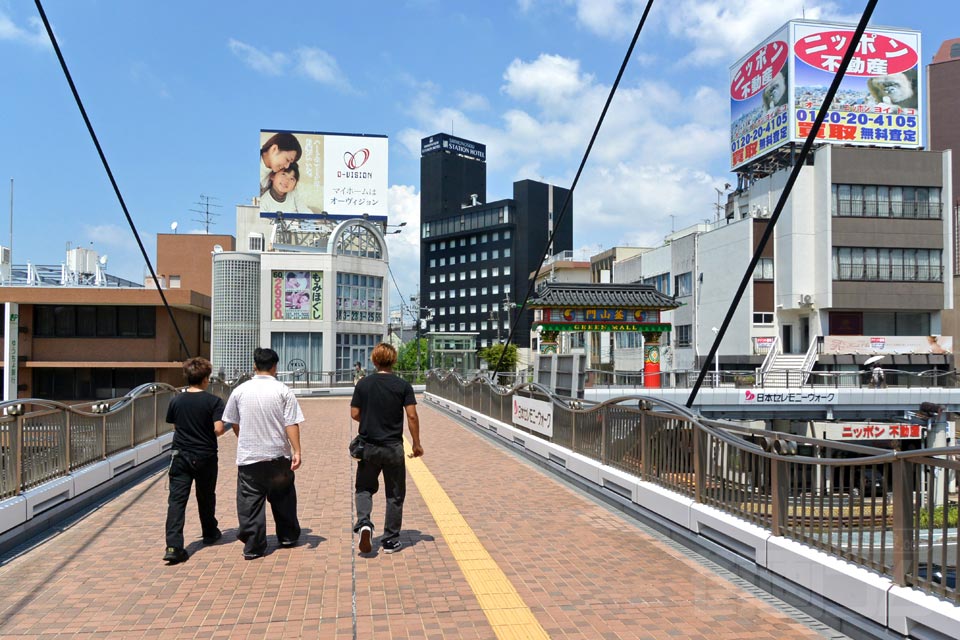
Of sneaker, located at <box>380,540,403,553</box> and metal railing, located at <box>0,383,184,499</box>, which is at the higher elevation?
metal railing, located at <box>0,383,184,499</box>

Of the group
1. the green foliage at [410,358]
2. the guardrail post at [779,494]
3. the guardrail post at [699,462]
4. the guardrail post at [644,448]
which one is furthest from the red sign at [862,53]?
the guardrail post at [779,494]

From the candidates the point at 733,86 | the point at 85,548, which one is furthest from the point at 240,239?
the point at 85,548

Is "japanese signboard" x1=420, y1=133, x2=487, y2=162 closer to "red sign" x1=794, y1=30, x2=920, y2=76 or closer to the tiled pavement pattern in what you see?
"red sign" x1=794, y1=30, x2=920, y2=76

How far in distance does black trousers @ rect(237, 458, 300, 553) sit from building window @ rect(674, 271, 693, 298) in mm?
45154

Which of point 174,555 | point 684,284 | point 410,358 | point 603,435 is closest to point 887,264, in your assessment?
point 684,284

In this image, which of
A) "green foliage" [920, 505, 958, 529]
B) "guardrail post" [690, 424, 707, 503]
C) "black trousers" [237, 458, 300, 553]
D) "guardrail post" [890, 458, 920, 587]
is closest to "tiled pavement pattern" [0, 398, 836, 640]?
"black trousers" [237, 458, 300, 553]

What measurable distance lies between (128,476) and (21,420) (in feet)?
12.1

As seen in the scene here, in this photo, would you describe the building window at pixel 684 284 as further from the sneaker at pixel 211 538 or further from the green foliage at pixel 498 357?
the sneaker at pixel 211 538

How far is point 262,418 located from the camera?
6.34 meters

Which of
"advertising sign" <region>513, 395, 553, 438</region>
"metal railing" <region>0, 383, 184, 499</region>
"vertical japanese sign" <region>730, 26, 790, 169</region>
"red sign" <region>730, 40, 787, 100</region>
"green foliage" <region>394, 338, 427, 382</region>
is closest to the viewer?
"metal railing" <region>0, 383, 184, 499</region>

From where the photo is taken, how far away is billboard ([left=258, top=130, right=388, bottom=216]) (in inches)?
2124

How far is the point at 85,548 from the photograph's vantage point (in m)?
6.87

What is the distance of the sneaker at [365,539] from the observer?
628 centimetres

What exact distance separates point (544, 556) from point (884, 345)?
40709 millimetres
